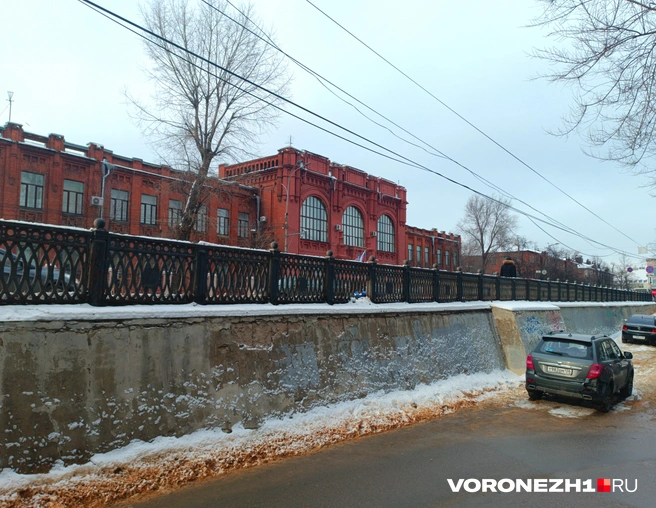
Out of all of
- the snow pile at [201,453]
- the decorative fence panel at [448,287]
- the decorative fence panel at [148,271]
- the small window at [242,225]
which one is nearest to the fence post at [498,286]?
the decorative fence panel at [448,287]

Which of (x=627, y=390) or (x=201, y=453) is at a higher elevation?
(x=201, y=453)

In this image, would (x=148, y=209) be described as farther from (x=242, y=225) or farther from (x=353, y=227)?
(x=353, y=227)

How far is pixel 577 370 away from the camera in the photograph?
9.31 meters

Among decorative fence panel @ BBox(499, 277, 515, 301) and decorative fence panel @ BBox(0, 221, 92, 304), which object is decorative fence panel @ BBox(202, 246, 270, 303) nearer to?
decorative fence panel @ BBox(0, 221, 92, 304)

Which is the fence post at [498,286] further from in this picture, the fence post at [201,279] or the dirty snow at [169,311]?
the fence post at [201,279]

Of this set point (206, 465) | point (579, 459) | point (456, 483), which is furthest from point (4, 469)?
point (579, 459)

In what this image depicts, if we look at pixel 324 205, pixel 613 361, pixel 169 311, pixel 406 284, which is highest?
pixel 324 205

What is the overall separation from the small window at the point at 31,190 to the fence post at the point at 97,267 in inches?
978

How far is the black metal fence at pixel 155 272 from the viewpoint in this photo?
17.1ft

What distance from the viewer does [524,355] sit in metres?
14.3

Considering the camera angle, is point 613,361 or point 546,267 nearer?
point 613,361

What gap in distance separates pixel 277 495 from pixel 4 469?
106 inches

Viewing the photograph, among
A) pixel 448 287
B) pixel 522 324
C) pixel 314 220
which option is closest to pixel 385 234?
pixel 314 220

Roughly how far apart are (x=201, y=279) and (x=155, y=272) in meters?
0.76
